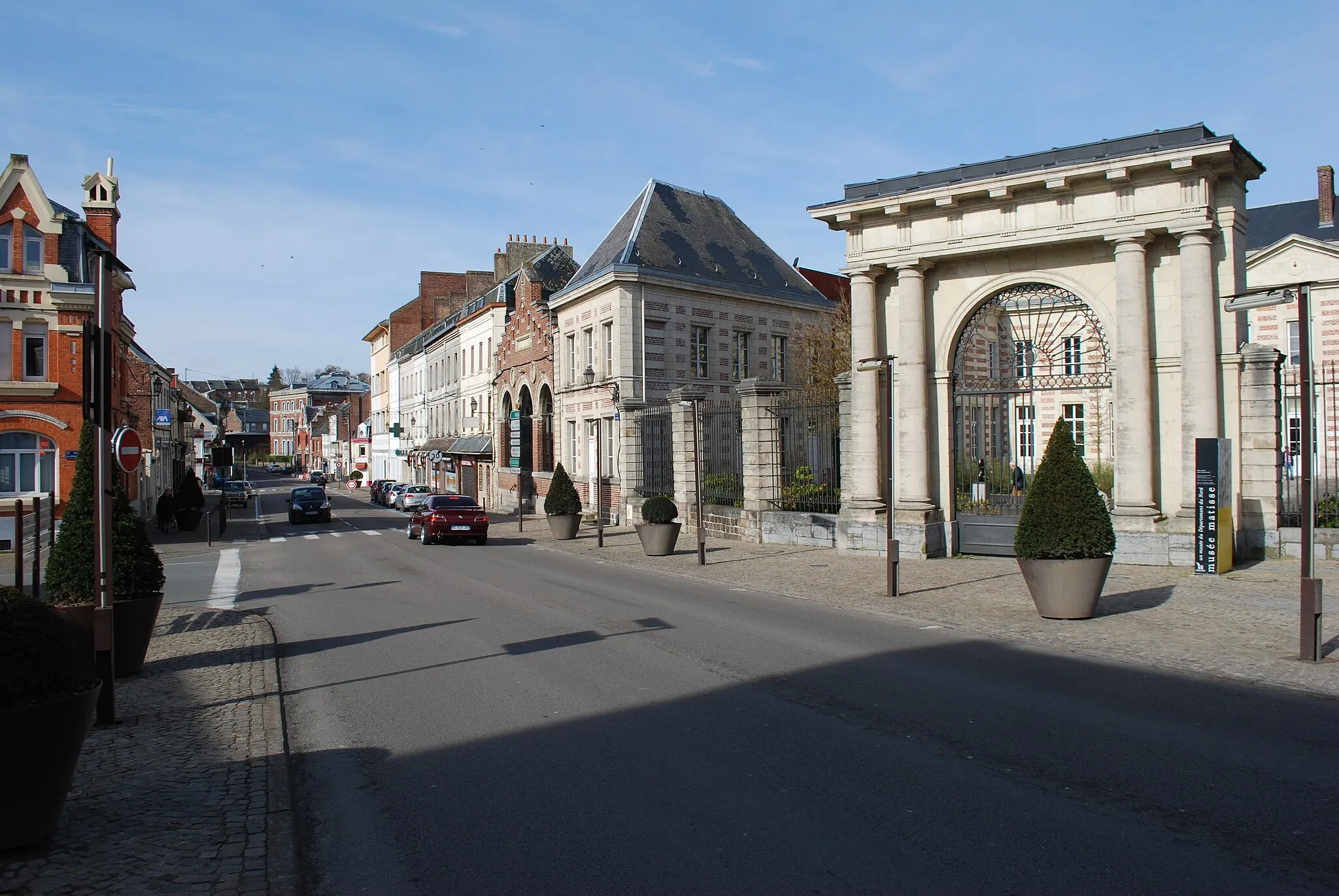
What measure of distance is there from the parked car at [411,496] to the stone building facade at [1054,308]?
30.2 meters

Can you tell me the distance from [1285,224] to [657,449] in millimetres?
28019

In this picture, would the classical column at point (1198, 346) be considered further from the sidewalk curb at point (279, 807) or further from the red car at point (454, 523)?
the red car at point (454, 523)

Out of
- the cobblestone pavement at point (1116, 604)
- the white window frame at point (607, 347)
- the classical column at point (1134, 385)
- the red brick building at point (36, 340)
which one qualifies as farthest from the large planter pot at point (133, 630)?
the white window frame at point (607, 347)

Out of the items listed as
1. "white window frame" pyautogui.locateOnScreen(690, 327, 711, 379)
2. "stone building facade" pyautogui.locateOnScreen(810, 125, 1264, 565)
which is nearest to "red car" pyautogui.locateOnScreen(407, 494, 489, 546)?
"white window frame" pyautogui.locateOnScreen(690, 327, 711, 379)

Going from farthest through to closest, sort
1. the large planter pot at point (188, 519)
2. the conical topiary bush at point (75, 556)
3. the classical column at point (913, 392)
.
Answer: the large planter pot at point (188, 519)
the classical column at point (913, 392)
the conical topiary bush at point (75, 556)

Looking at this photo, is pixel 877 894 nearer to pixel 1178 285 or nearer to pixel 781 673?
pixel 781 673

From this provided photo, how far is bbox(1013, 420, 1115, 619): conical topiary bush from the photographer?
11.1m

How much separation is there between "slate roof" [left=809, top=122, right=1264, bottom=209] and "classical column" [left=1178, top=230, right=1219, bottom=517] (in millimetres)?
1524

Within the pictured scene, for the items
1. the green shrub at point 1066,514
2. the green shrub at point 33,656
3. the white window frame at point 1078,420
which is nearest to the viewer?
the green shrub at point 33,656

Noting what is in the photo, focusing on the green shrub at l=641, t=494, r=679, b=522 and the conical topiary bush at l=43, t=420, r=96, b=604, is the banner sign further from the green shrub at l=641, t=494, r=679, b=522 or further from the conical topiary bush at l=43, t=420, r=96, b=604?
the conical topiary bush at l=43, t=420, r=96, b=604

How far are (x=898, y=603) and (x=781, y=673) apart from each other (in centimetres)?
471

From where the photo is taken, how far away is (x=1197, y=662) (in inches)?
356

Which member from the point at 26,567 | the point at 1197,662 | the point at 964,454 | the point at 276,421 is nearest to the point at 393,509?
the point at 26,567

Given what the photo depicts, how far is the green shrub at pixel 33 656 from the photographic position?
4621mm
